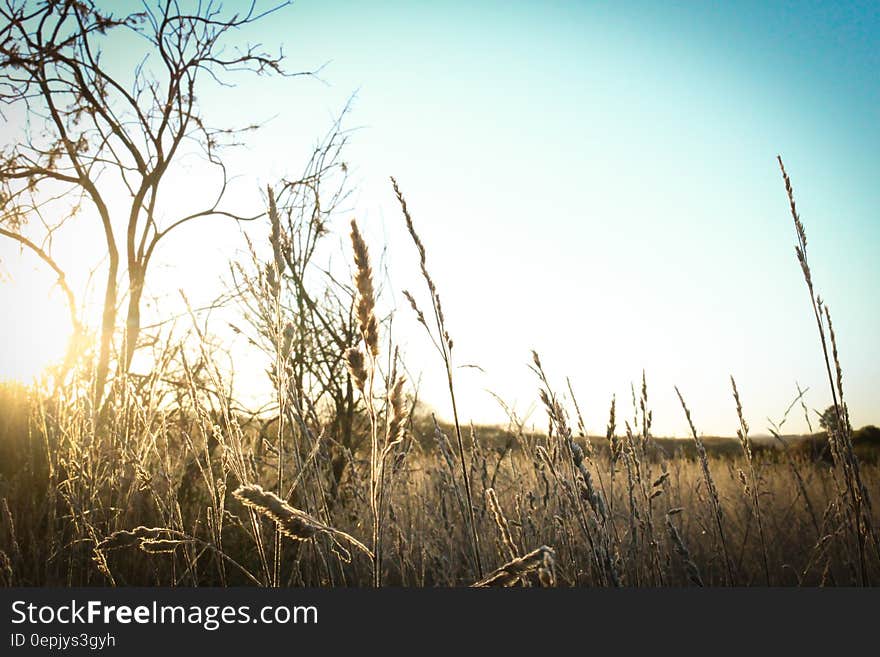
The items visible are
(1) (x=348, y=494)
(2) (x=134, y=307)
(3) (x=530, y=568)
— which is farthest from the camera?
(2) (x=134, y=307)

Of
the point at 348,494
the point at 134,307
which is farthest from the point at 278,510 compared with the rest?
the point at 134,307

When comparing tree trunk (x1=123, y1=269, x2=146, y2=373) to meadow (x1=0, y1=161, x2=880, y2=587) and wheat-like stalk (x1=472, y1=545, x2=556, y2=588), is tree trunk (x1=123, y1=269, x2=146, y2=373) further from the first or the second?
wheat-like stalk (x1=472, y1=545, x2=556, y2=588)

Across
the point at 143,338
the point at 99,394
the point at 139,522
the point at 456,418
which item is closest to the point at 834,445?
the point at 456,418

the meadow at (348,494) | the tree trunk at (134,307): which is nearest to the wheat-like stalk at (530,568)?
the meadow at (348,494)

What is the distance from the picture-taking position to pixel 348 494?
3490mm

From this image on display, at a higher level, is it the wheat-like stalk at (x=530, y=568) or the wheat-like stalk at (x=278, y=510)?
the wheat-like stalk at (x=278, y=510)

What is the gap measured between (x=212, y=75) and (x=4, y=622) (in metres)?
5.44

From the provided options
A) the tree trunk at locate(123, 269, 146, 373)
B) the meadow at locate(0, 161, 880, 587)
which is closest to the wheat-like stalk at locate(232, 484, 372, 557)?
the meadow at locate(0, 161, 880, 587)

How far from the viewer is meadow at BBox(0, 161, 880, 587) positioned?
107cm

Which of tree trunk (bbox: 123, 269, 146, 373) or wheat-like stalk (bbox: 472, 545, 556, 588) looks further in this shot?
tree trunk (bbox: 123, 269, 146, 373)

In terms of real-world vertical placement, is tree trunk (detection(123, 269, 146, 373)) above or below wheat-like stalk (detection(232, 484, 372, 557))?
above

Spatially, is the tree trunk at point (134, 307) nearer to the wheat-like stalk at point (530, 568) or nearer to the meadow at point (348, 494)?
the meadow at point (348, 494)

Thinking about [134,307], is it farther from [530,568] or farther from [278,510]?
[530,568]

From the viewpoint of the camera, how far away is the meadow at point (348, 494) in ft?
3.51
